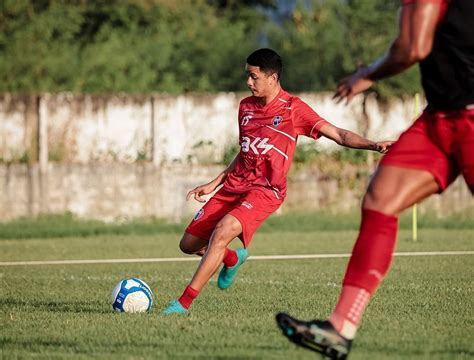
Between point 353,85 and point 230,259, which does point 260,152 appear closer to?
point 230,259

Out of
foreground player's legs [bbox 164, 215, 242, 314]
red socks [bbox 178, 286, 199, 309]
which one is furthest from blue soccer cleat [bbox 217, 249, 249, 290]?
red socks [bbox 178, 286, 199, 309]

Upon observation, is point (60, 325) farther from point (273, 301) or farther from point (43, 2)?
point (43, 2)

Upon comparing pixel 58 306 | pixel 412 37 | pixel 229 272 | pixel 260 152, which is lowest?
pixel 58 306

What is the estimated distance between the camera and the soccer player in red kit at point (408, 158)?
5715 millimetres

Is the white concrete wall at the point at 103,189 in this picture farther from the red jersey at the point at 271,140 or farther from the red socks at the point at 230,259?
the red jersey at the point at 271,140

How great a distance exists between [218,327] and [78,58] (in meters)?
19.1

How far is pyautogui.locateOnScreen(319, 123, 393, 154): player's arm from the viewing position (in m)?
8.03

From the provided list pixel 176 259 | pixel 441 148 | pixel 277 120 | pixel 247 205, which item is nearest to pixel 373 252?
pixel 441 148

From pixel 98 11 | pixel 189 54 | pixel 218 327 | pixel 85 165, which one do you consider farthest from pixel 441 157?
pixel 98 11

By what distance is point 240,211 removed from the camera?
28.9 feet

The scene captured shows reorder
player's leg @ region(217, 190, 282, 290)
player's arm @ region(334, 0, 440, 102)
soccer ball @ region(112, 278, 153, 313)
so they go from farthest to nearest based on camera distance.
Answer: soccer ball @ region(112, 278, 153, 313) < player's leg @ region(217, 190, 282, 290) < player's arm @ region(334, 0, 440, 102)

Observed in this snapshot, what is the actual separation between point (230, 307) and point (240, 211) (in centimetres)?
93

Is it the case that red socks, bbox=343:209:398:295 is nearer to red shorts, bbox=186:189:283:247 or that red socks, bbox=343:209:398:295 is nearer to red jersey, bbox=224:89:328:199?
red shorts, bbox=186:189:283:247

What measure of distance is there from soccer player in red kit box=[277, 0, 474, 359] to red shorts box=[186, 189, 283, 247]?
2906 mm
